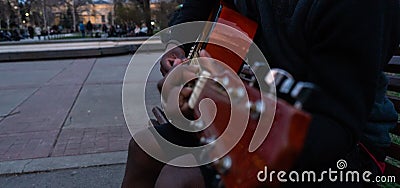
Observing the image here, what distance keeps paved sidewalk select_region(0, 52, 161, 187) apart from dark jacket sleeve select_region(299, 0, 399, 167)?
99.1 inches

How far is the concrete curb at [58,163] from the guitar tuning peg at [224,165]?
2446 mm

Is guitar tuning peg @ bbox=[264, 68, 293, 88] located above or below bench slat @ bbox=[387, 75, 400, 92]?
above

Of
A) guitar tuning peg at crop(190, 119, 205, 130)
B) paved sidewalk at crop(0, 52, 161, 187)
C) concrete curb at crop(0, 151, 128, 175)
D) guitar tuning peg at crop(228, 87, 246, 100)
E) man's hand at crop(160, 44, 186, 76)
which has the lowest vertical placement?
paved sidewalk at crop(0, 52, 161, 187)

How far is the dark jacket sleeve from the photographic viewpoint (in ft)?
2.85

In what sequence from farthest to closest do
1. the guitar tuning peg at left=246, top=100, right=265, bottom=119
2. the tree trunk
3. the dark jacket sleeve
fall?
the tree trunk → the dark jacket sleeve → the guitar tuning peg at left=246, top=100, right=265, bottom=119

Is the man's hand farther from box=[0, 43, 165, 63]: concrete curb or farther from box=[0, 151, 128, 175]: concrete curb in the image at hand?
box=[0, 43, 165, 63]: concrete curb

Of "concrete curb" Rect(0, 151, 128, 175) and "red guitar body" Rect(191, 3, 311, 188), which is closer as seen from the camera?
"red guitar body" Rect(191, 3, 311, 188)

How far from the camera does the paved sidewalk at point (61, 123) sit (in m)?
3.18

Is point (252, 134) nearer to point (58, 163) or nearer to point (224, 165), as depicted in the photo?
point (224, 165)

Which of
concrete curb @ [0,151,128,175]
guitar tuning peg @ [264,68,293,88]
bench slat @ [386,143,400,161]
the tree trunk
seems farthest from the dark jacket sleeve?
the tree trunk

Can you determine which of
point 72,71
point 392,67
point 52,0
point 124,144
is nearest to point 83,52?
point 72,71

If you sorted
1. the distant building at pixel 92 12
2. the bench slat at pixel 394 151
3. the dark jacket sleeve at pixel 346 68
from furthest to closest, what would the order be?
1. the distant building at pixel 92 12
2. the bench slat at pixel 394 151
3. the dark jacket sleeve at pixel 346 68

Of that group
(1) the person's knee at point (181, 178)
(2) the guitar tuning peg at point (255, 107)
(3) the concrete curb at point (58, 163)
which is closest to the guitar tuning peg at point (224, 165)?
(2) the guitar tuning peg at point (255, 107)

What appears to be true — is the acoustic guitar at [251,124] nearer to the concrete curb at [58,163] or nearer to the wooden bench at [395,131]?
the wooden bench at [395,131]
